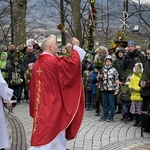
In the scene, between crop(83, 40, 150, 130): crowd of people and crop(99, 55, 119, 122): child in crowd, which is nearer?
crop(83, 40, 150, 130): crowd of people

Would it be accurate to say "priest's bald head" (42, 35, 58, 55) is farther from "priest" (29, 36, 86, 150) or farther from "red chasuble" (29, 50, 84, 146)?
"red chasuble" (29, 50, 84, 146)

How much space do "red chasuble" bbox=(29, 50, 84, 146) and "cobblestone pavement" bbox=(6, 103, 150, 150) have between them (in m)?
1.49

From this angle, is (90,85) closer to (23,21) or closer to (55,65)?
(55,65)

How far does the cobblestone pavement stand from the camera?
302 inches

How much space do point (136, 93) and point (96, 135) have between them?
1661mm

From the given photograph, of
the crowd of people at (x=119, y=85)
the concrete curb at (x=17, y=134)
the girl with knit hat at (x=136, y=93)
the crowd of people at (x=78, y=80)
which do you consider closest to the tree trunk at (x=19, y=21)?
the crowd of people at (x=78, y=80)

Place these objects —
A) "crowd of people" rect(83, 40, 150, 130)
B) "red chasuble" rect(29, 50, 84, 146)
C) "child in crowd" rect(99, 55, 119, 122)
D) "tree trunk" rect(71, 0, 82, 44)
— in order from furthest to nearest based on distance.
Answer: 1. "tree trunk" rect(71, 0, 82, 44)
2. "child in crowd" rect(99, 55, 119, 122)
3. "crowd of people" rect(83, 40, 150, 130)
4. "red chasuble" rect(29, 50, 84, 146)

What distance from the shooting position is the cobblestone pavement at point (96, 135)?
7660 mm

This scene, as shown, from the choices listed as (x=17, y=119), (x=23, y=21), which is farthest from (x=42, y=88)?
(x=23, y=21)

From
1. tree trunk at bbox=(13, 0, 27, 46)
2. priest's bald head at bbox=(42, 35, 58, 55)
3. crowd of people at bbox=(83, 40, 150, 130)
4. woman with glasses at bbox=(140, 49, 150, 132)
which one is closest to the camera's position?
priest's bald head at bbox=(42, 35, 58, 55)

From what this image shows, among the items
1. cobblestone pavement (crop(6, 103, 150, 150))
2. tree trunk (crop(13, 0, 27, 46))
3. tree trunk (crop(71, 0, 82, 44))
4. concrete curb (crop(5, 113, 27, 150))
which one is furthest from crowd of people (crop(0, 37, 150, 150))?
tree trunk (crop(71, 0, 82, 44))

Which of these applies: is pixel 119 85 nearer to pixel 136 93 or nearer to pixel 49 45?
pixel 136 93

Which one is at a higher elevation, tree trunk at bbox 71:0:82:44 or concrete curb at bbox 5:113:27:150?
tree trunk at bbox 71:0:82:44

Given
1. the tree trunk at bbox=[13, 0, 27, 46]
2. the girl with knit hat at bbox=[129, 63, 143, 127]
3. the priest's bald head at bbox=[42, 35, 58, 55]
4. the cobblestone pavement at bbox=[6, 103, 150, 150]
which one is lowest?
the cobblestone pavement at bbox=[6, 103, 150, 150]
